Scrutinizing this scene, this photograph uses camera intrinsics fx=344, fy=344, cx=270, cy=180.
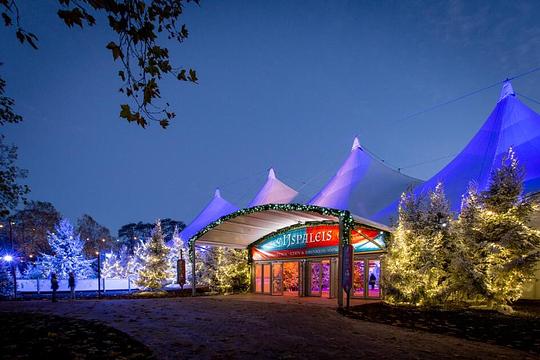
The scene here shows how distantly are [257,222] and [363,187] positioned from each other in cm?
860

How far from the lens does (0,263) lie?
716 inches

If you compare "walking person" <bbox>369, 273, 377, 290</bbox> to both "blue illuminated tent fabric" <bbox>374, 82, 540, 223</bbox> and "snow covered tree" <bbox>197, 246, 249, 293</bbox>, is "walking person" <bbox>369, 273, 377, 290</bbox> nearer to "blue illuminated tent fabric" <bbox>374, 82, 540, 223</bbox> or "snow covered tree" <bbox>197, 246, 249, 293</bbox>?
"blue illuminated tent fabric" <bbox>374, 82, 540, 223</bbox>

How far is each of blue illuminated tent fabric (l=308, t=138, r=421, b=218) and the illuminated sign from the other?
3828 mm

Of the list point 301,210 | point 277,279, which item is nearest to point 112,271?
point 277,279

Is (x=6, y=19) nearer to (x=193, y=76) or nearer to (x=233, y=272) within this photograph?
(x=193, y=76)

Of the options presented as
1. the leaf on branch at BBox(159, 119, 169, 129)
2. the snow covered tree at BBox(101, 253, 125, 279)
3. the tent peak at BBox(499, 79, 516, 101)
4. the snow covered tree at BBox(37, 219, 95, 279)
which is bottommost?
the snow covered tree at BBox(101, 253, 125, 279)

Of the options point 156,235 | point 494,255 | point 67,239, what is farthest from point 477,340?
point 67,239

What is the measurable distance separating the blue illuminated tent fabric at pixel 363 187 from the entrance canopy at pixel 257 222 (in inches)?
184

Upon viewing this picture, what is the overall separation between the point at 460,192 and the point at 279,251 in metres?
10.0

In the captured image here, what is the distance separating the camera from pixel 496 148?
16453mm

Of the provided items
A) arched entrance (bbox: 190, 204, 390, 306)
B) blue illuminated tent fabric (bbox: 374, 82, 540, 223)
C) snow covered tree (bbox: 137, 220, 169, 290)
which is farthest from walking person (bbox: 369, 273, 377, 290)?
snow covered tree (bbox: 137, 220, 169, 290)

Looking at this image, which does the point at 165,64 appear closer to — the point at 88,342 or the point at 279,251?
the point at 88,342

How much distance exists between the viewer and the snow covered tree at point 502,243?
37.6ft

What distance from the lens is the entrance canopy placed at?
14503 mm
